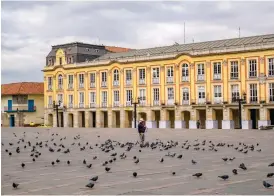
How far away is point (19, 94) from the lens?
80.4 metres

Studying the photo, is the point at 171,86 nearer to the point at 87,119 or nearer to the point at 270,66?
the point at 270,66

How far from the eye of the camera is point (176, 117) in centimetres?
6225

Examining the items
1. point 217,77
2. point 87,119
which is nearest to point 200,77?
point 217,77

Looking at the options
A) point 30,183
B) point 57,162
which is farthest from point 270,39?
point 30,183

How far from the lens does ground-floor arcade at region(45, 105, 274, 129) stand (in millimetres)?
56812

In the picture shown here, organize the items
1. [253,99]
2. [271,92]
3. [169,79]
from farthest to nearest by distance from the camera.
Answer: [169,79] < [253,99] < [271,92]

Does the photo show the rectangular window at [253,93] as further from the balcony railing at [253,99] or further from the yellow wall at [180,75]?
the yellow wall at [180,75]

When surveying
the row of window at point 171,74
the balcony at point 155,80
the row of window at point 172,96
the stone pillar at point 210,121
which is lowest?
the stone pillar at point 210,121

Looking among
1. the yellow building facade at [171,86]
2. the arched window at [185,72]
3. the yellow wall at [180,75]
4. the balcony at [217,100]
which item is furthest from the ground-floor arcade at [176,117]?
the arched window at [185,72]

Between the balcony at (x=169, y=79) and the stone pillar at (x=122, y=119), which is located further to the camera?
the stone pillar at (x=122, y=119)

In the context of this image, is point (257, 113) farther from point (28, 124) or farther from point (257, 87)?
point (28, 124)

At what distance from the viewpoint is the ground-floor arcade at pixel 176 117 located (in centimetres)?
5681

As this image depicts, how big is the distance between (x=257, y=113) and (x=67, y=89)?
27.2 m

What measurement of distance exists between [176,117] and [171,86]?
3.69 m
